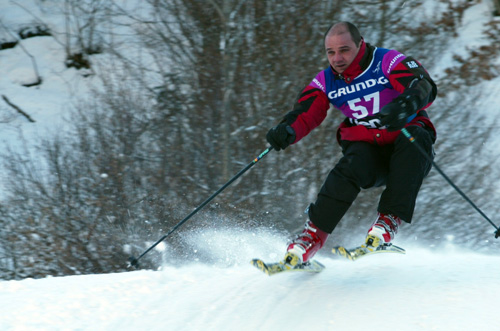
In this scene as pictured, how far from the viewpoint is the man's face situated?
3158 millimetres

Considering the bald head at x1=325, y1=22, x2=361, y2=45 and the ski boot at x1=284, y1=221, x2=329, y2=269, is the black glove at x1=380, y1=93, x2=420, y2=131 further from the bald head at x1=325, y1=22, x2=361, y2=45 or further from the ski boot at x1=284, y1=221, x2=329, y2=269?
the ski boot at x1=284, y1=221, x2=329, y2=269

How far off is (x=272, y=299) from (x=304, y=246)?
0.42 m

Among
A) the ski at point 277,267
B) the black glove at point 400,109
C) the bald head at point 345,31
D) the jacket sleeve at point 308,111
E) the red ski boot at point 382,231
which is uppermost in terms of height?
the bald head at point 345,31

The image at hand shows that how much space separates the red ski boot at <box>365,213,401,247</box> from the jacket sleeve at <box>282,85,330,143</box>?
2.14ft

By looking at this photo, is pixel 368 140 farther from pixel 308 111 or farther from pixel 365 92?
pixel 308 111

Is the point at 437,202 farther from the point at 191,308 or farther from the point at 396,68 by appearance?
the point at 191,308

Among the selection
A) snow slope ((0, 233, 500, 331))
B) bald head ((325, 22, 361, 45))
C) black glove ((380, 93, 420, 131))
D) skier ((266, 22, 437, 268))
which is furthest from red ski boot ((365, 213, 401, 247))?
bald head ((325, 22, 361, 45))

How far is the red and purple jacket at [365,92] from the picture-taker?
10.3 feet

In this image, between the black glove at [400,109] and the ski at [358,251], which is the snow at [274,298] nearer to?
the ski at [358,251]

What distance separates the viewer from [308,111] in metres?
3.43

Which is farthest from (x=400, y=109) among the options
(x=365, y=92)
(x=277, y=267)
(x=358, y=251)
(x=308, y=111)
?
(x=277, y=267)

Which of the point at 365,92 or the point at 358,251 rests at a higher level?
the point at 365,92

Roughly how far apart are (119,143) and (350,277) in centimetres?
703

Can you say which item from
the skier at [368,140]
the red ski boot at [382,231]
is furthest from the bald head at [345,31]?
the red ski boot at [382,231]
